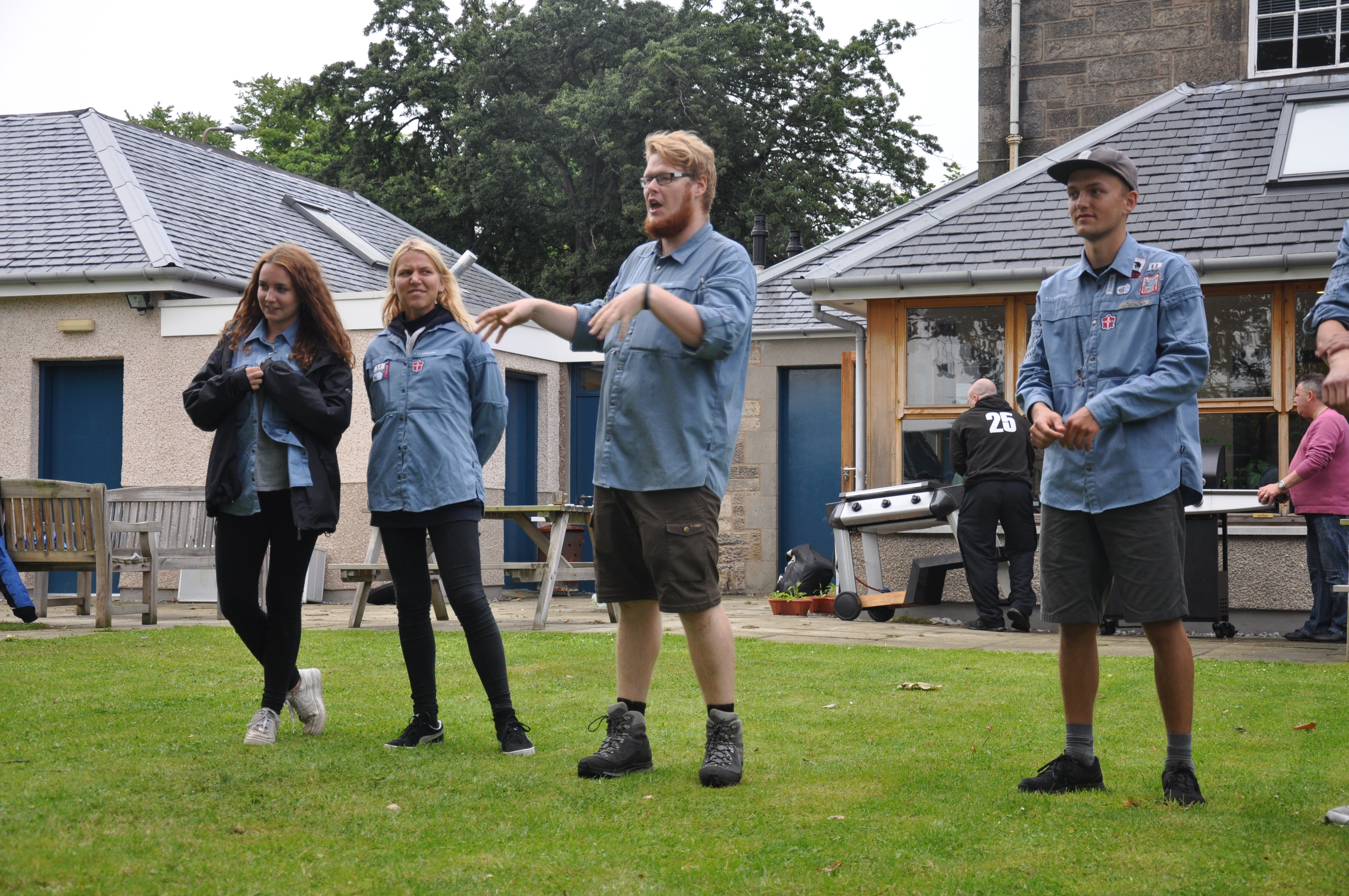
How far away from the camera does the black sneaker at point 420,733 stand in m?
4.69

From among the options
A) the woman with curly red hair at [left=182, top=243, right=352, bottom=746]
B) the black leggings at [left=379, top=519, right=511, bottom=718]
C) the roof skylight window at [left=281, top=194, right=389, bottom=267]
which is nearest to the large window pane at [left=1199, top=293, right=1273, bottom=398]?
the black leggings at [left=379, top=519, right=511, bottom=718]

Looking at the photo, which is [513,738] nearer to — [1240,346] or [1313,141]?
[1240,346]

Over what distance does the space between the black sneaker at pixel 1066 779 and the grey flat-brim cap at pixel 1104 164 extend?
5.64 feet

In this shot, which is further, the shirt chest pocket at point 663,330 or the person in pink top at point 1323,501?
the person in pink top at point 1323,501

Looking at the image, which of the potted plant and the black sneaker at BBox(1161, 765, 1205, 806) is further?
the potted plant

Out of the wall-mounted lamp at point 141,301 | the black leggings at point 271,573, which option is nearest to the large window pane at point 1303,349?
the black leggings at point 271,573

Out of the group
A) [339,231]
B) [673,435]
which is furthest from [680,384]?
[339,231]

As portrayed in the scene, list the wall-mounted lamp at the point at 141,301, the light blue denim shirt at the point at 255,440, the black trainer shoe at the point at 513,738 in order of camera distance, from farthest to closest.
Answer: the wall-mounted lamp at the point at 141,301, the light blue denim shirt at the point at 255,440, the black trainer shoe at the point at 513,738

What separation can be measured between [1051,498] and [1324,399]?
3.41 ft

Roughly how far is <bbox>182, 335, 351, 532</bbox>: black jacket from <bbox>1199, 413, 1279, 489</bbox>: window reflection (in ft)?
25.4

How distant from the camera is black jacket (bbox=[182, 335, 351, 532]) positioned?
464 centimetres

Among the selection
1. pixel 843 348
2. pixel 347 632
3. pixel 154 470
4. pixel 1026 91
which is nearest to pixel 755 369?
Answer: pixel 843 348

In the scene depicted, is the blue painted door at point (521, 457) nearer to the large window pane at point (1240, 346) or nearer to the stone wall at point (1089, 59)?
the stone wall at point (1089, 59)

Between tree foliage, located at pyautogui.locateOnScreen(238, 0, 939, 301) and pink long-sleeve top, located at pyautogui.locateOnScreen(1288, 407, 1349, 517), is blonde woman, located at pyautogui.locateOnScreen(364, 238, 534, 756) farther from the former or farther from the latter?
tree foliage, located at pyautogui.locateOnScreen(238, 0, 939, 301)
